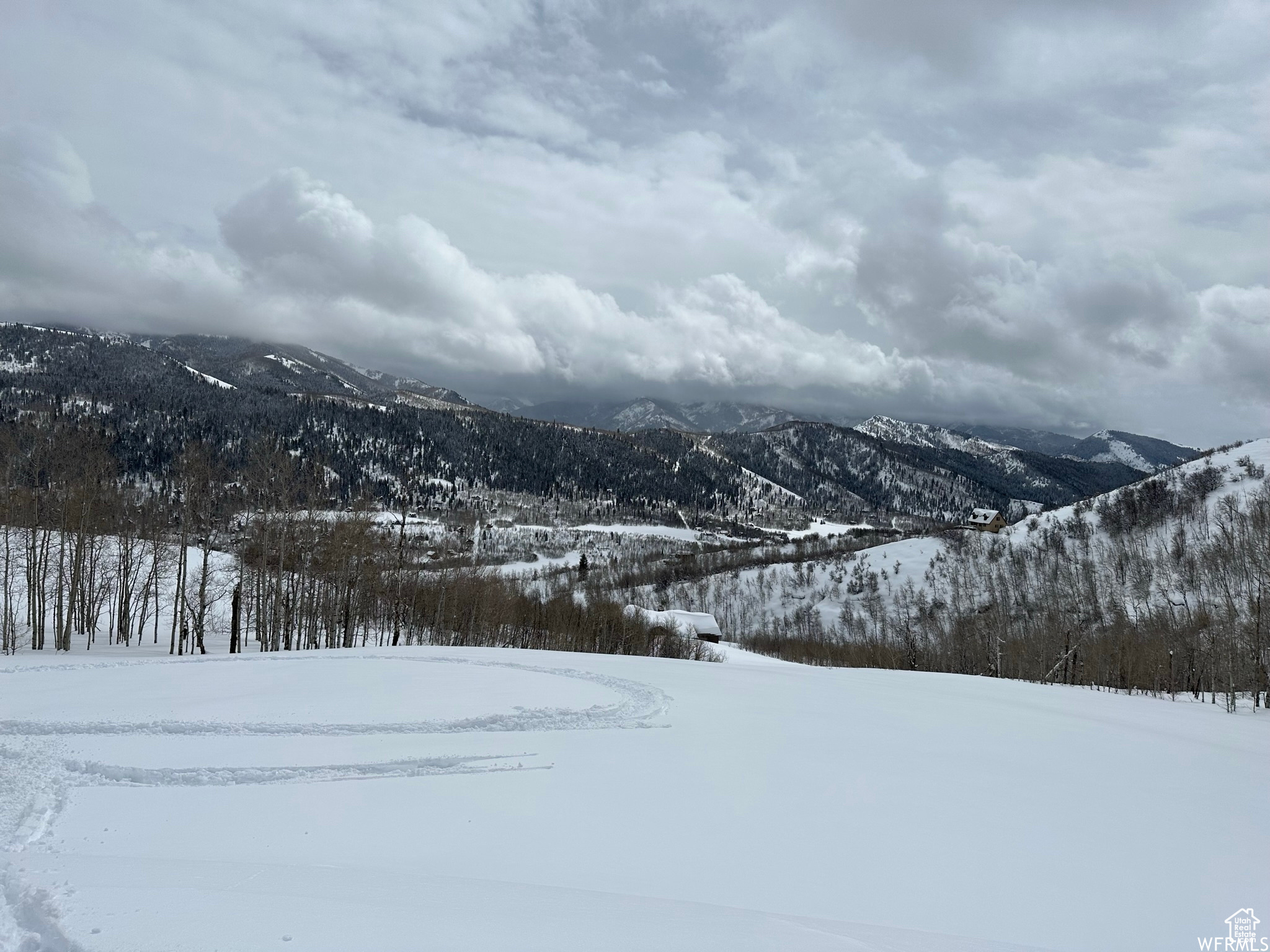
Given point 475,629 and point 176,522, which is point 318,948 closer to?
point 176,522

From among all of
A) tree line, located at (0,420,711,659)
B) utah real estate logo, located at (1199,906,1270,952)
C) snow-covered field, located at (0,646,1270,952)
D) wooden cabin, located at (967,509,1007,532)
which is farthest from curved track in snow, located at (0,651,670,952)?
wooden cabin, located at (967,509,1007,532)

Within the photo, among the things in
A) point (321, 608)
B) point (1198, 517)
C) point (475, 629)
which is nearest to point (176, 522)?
point (321, 608)

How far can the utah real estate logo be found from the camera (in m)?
6.50

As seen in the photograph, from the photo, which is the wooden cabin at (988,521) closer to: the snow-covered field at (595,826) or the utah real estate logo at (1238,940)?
the snow-covered field at (595,826)

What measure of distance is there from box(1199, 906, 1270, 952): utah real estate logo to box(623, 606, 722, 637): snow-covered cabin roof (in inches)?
2729

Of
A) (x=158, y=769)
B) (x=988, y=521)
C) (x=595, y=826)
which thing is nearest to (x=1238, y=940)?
(x=595, y=826)

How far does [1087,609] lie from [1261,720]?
7870cm

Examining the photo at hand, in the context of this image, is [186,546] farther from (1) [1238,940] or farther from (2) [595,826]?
(1) [1238,940]

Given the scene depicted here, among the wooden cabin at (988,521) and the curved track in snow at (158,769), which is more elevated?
the wooden cabin at (988,521)

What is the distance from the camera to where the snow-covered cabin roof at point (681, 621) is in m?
81.8

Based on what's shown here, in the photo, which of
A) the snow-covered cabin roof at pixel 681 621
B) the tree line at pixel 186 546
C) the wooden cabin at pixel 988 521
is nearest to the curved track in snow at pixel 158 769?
the tree line at pixel 186 546

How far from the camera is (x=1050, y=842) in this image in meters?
8.62

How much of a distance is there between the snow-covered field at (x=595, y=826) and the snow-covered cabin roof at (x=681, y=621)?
62463mm

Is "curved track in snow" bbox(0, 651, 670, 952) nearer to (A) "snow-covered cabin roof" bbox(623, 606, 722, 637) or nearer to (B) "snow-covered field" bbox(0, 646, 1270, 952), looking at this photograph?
(B) "snow-covered field" bbox(0, 646, 1270, 952)
